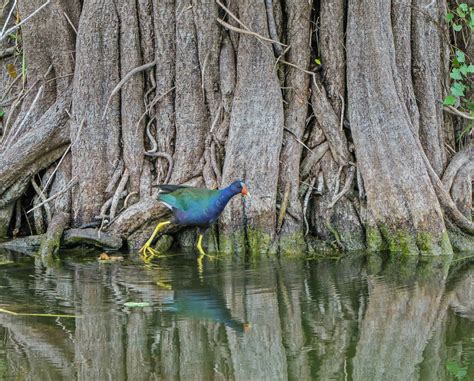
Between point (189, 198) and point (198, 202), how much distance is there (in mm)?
104

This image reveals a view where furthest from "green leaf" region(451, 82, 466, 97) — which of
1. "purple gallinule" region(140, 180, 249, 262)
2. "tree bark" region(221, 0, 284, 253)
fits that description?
"purple gallinule" region(140, 180, 249, 262)

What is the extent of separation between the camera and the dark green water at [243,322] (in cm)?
482

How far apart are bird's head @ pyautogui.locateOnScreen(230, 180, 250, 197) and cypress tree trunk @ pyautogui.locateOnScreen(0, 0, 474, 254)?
41 cm

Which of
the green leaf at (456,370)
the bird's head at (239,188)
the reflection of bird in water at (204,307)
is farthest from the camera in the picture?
the bird's head at (239,188)

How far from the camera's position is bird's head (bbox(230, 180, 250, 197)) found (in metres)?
8.22

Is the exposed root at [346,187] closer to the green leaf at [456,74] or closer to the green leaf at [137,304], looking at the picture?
the green leaf at [456,74]

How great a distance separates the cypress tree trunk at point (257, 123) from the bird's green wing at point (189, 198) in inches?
14.8

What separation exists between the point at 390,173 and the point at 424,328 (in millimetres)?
3061

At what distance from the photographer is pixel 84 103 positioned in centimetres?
932

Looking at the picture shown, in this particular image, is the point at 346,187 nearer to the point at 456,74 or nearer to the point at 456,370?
the point at 456,74

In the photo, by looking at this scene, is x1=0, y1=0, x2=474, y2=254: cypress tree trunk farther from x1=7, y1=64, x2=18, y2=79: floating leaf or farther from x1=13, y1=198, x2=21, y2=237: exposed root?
x1=7, y1=64, x2=18, y2=79: floating leaf

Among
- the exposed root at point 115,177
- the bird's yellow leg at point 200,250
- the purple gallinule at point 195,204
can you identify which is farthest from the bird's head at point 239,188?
the exposed root at point 115,177

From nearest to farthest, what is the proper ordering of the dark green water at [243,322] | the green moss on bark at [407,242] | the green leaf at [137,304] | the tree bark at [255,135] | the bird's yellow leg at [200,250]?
the dark green water at [243,322] < the green leaf at [137,304] < the green moss on bark at [407,242] < the bird's yellow leg at [200,250] < the tree bark at [255,135]

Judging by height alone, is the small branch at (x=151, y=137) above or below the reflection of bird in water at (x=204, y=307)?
above
